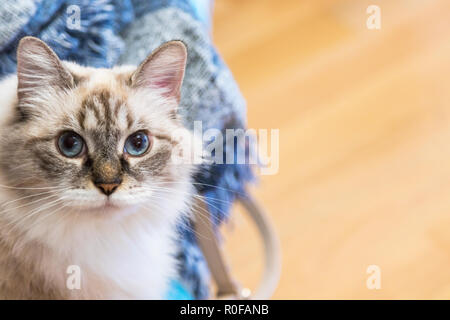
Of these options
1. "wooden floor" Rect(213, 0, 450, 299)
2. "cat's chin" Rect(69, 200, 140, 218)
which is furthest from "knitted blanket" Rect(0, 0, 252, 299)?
"wooden floor" Rect(213, 0, 450, 299)

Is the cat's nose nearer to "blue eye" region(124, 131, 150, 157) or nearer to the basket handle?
"blue eye" region(124, 131, 150, 157)

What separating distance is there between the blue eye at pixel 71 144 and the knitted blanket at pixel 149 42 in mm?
123

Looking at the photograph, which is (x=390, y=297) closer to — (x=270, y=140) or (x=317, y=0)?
(x=270, y=140)

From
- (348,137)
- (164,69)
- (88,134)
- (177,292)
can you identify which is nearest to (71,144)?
(88,134)

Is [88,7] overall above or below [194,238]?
above

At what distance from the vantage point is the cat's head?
65cm

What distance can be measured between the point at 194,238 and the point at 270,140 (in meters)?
0.44

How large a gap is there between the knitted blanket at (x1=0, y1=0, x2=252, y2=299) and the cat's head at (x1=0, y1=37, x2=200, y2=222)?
0.26 ft

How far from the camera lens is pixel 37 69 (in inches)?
24.7

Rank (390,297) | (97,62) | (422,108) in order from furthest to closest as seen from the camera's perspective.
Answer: (422,108)
(390,297)
(97,62)

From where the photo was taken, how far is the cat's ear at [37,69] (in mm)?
612

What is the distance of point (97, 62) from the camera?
759mm

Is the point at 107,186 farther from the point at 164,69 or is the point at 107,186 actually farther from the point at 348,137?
the point at 348,137
